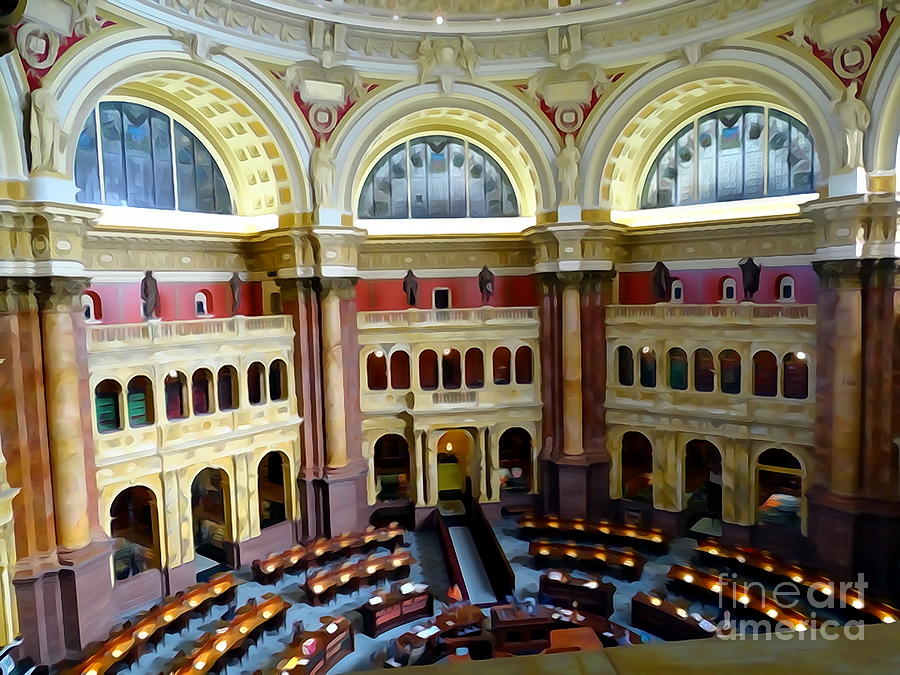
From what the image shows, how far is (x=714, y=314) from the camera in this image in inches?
836

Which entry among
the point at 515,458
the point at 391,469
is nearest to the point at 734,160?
the point at 515,458

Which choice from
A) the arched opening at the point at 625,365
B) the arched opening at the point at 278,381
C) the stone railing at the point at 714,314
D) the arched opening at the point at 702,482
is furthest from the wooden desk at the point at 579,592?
the arched opening at the point at 278,381

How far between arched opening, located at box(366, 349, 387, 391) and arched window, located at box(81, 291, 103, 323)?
9169mm

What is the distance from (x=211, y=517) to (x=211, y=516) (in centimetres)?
10

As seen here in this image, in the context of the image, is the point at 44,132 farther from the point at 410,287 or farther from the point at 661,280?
the point at 661,280

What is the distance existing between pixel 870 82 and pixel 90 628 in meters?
25.0

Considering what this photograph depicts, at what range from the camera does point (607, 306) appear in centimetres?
2367

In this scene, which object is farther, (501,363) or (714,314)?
(501,363)

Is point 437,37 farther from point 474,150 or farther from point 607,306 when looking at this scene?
point 607,306

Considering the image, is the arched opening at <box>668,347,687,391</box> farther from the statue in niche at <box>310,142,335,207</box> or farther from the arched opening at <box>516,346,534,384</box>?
the statue in niche at <box>310,142,335,207</box>

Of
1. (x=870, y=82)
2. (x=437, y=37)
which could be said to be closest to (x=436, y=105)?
(x=437, y=37)

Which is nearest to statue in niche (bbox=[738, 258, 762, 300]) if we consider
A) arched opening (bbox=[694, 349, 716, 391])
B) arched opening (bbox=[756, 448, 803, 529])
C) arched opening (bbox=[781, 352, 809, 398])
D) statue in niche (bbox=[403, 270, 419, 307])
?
arched opening (bbox=[694, 349, 716, 391])

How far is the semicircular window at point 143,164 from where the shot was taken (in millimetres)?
19391

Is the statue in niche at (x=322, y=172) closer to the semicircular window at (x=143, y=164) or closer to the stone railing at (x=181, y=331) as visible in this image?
the semicircular window at (x=143, y=164)
